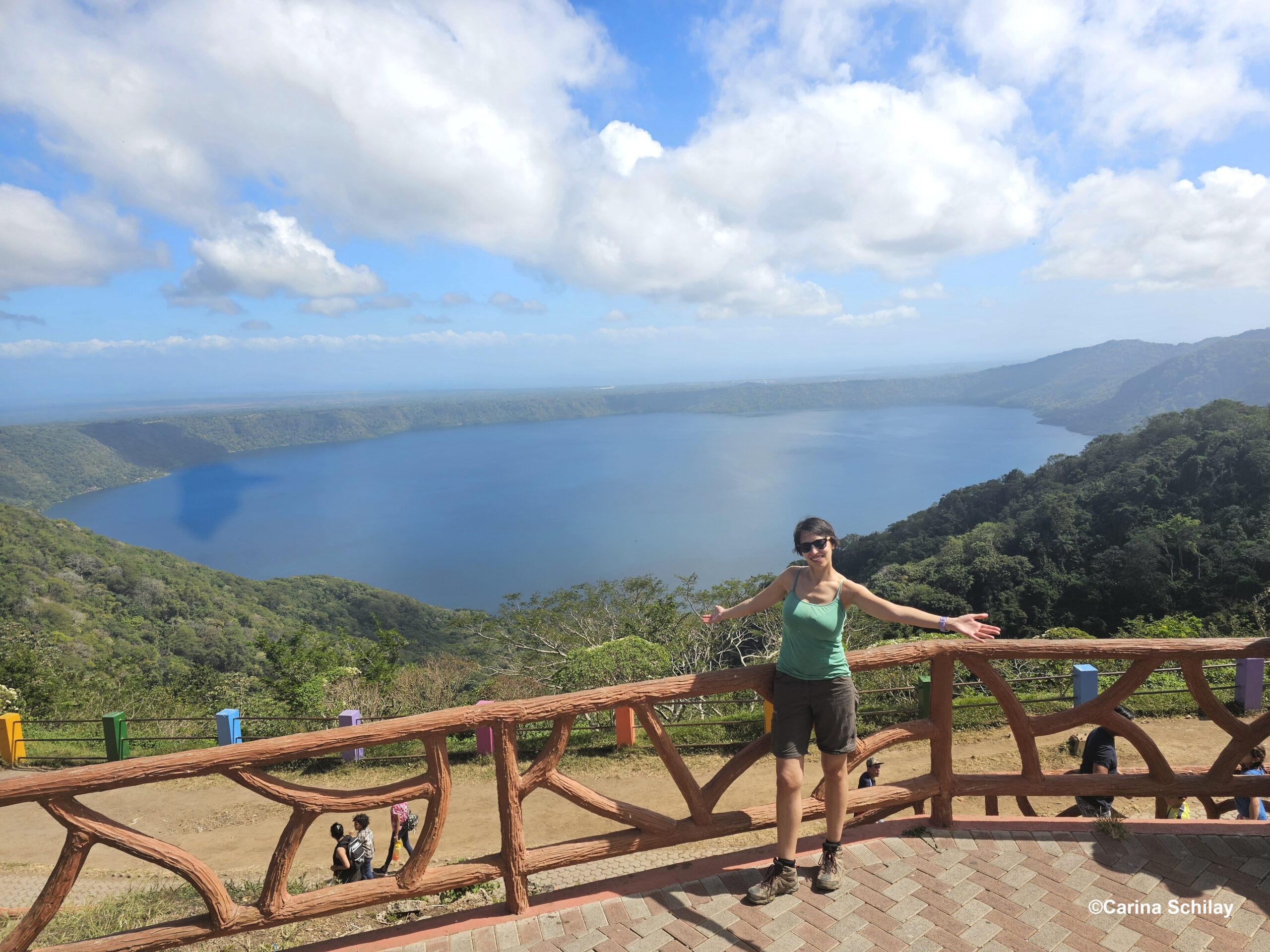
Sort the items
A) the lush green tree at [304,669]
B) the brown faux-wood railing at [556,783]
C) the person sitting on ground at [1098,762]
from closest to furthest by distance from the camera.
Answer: the brown faux-wood railing at [556,783] < the person sitting on ground at [1098,762] < the lush green tree at [304,669]

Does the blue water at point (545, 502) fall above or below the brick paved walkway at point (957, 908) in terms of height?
below

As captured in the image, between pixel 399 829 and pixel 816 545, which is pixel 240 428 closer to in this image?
pixel 399 829

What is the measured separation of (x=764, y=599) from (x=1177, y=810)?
3101mm

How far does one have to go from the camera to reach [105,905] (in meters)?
4.29

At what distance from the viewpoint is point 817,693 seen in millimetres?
2371

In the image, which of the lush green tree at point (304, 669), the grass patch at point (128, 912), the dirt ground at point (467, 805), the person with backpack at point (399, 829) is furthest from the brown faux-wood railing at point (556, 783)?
the lush green tree at point (304, 669)

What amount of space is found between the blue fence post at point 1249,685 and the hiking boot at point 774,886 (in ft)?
23.1

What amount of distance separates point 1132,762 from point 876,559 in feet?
120

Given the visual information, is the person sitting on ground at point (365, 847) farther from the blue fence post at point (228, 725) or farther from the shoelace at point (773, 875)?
the blue fence post at point (228, 725)

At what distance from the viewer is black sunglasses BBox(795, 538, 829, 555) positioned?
2.38m

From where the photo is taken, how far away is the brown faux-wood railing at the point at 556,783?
2.07 metres

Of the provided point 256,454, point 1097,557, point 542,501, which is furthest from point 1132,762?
point 256,454

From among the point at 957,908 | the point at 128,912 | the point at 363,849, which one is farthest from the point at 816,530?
the point at 128,912

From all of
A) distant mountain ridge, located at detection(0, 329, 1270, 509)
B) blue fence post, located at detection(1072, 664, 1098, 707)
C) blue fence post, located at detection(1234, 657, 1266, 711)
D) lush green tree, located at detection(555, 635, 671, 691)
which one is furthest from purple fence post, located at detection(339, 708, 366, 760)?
distant mountain ridge, located at detection(0, 329, 1270, 509)
